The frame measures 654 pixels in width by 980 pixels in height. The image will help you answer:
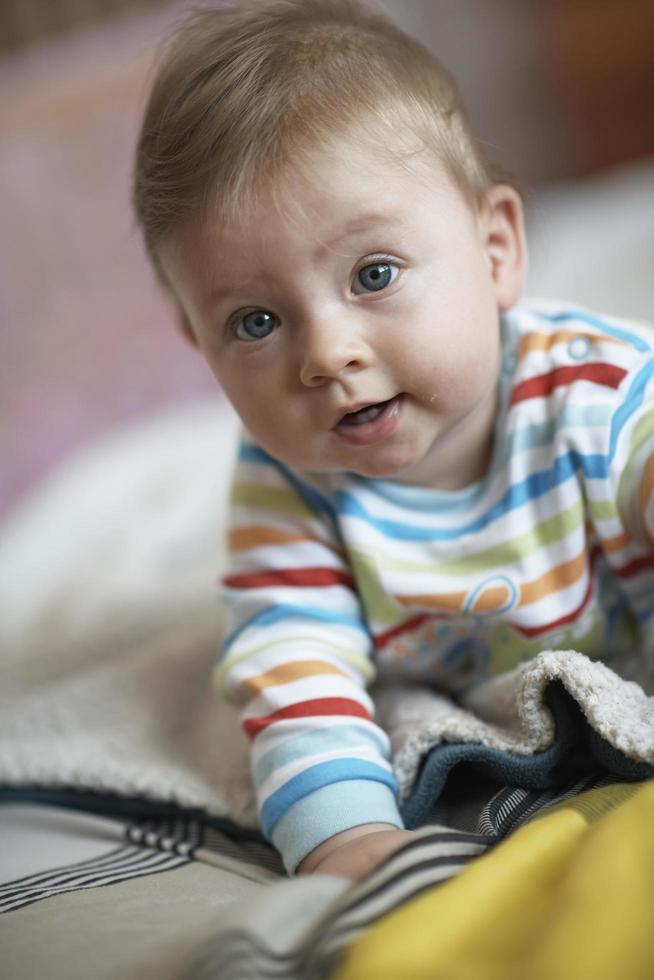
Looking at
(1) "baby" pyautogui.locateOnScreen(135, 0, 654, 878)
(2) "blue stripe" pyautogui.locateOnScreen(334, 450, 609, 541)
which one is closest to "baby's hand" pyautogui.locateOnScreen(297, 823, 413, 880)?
(1) "baby" pyautogui.locateOnScreen(135, 0, 654, 878)

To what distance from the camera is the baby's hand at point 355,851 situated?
1.94 feet

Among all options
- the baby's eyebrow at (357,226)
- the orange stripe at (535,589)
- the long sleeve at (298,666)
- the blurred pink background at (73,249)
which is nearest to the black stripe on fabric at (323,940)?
the long sleeve at (298,666)

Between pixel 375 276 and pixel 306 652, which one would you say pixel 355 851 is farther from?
pixel 375 276

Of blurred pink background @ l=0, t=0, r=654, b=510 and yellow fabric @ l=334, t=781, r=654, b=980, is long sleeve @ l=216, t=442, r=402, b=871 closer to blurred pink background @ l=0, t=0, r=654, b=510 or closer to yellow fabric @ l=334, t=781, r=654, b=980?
yellow fabric @ l=334, t=781, r=654, b=980

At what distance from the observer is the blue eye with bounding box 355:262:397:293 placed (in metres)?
0.65

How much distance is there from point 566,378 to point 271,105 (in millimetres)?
278

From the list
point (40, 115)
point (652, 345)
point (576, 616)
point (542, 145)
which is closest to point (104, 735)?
point (576, 616)

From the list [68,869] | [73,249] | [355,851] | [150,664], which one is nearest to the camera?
[355,851]

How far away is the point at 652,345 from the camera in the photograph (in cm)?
74

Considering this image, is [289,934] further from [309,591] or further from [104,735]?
[104,735]

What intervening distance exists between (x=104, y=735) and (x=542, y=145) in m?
2.27

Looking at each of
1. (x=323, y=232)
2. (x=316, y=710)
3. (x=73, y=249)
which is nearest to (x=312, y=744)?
(x=316, y=710)

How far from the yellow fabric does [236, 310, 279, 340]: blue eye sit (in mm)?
344

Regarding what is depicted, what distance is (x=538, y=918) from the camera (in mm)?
466
